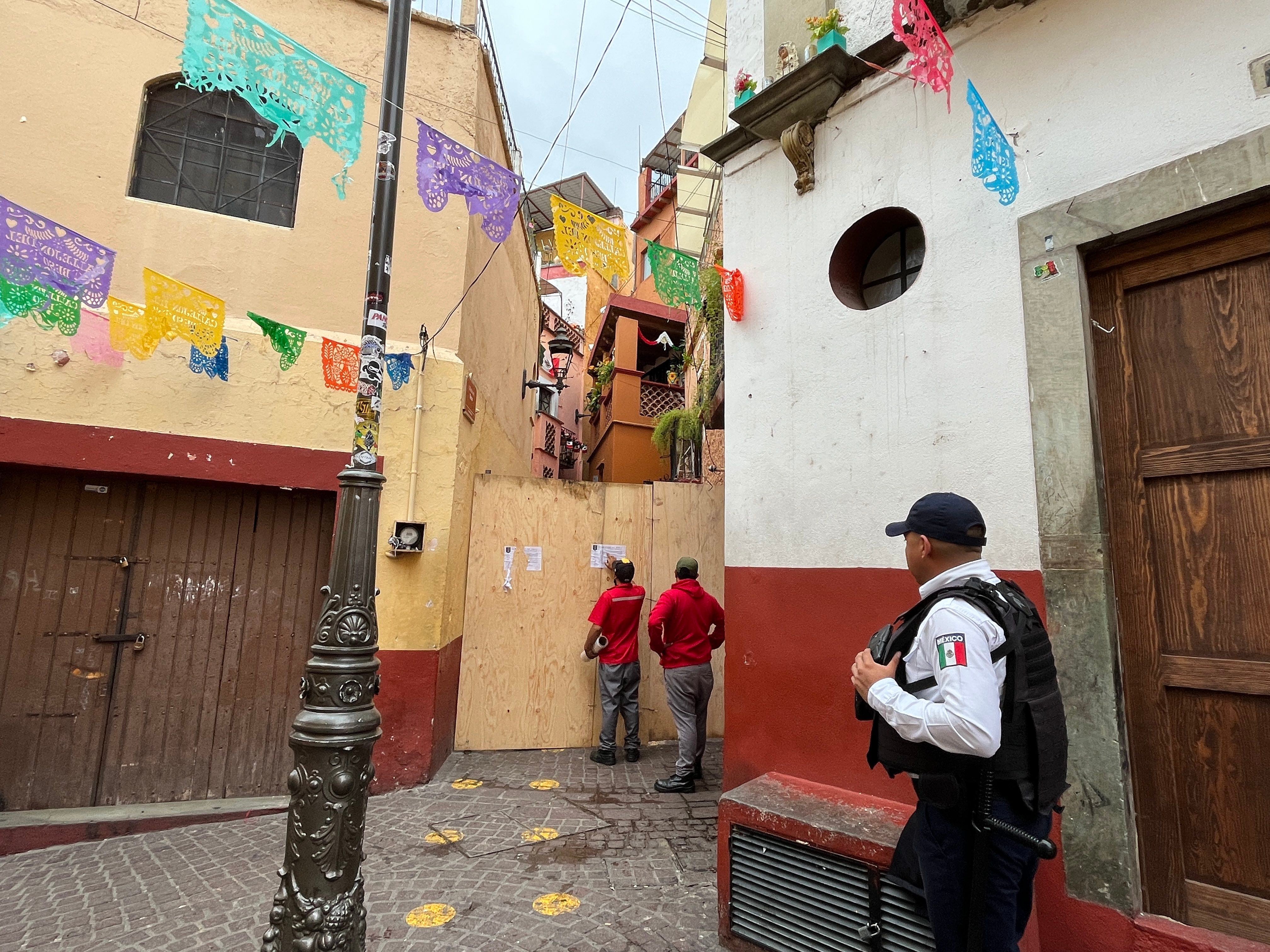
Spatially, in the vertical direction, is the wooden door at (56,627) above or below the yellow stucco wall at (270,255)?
below

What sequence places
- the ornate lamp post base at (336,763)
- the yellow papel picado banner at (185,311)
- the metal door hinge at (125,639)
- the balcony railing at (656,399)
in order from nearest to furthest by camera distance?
the ornate lamp post base at (336,763) < the yellow papel picado banner at (185,311) < the metal door hinge at (125,639) < the balcony railing at (656,399)

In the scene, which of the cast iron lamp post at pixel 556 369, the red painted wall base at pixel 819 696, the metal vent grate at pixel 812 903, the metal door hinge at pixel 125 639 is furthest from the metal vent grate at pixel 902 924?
the cast iron lamp post at pixel 556 369

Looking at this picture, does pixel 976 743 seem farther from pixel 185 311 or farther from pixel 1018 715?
pixel 185 311

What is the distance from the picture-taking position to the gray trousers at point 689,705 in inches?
218

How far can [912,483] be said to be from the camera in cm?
349

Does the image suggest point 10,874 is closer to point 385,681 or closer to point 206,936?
point 206,936

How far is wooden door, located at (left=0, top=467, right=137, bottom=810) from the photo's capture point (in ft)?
16.3

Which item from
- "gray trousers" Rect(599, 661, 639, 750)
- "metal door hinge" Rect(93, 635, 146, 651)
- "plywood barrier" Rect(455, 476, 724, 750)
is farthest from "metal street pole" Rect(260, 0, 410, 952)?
"plywood barrier" Rect(455, 476, 724, 750)

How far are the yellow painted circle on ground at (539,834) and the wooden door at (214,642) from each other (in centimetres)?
230

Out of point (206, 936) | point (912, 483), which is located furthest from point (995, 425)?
point (206, 936)

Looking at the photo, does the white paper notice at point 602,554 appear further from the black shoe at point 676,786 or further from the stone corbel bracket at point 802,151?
the stone corbel bracket at point 802,151

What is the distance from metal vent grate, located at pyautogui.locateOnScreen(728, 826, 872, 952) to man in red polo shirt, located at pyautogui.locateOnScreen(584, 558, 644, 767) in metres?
3.09

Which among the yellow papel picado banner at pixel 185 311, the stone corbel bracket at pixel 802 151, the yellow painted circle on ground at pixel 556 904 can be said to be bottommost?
the yellow painted circle on ground at pixel 556 904

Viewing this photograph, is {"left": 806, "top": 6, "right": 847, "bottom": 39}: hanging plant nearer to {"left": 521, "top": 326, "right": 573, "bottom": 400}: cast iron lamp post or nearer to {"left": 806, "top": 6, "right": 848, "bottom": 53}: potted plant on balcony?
{"left": 806, "top": 6, "right": 848, "bottom": 53}: potted plant on balcony
